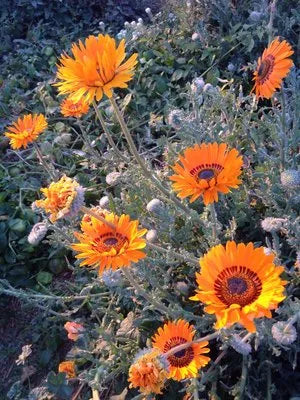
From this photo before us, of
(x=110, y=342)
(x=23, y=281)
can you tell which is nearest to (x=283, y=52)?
(x=110, y=342)

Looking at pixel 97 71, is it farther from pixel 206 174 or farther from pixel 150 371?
pixel 150 371

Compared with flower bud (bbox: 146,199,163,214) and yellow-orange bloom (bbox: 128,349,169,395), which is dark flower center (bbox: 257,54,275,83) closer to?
flower bud (bbox: 146,199,163,214)

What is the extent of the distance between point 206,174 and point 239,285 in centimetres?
39

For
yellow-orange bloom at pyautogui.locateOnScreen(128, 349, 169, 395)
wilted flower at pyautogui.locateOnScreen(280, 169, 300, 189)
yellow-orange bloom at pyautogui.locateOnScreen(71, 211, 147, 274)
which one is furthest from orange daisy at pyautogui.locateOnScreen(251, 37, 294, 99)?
yellow-orange bloom at pyautogui.locateOnScreen(128, 349, 169, 395)

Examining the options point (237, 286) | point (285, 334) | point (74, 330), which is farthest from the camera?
point (74, 330)

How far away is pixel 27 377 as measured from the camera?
101 inches

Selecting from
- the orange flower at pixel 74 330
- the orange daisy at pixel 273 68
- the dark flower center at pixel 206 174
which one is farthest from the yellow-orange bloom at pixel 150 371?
the orange daisy at pixel 273 68

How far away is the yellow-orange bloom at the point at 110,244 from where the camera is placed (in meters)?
1.60

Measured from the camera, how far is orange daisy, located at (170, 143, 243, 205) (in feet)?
5.43

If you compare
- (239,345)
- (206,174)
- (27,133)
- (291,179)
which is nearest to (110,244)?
(206,174)

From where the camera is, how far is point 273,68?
1.97 meters

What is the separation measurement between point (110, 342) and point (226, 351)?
425 mm

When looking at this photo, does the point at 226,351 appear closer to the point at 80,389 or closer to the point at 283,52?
the point at 80,389

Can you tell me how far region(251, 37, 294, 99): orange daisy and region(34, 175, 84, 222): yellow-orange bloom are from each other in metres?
0.75
